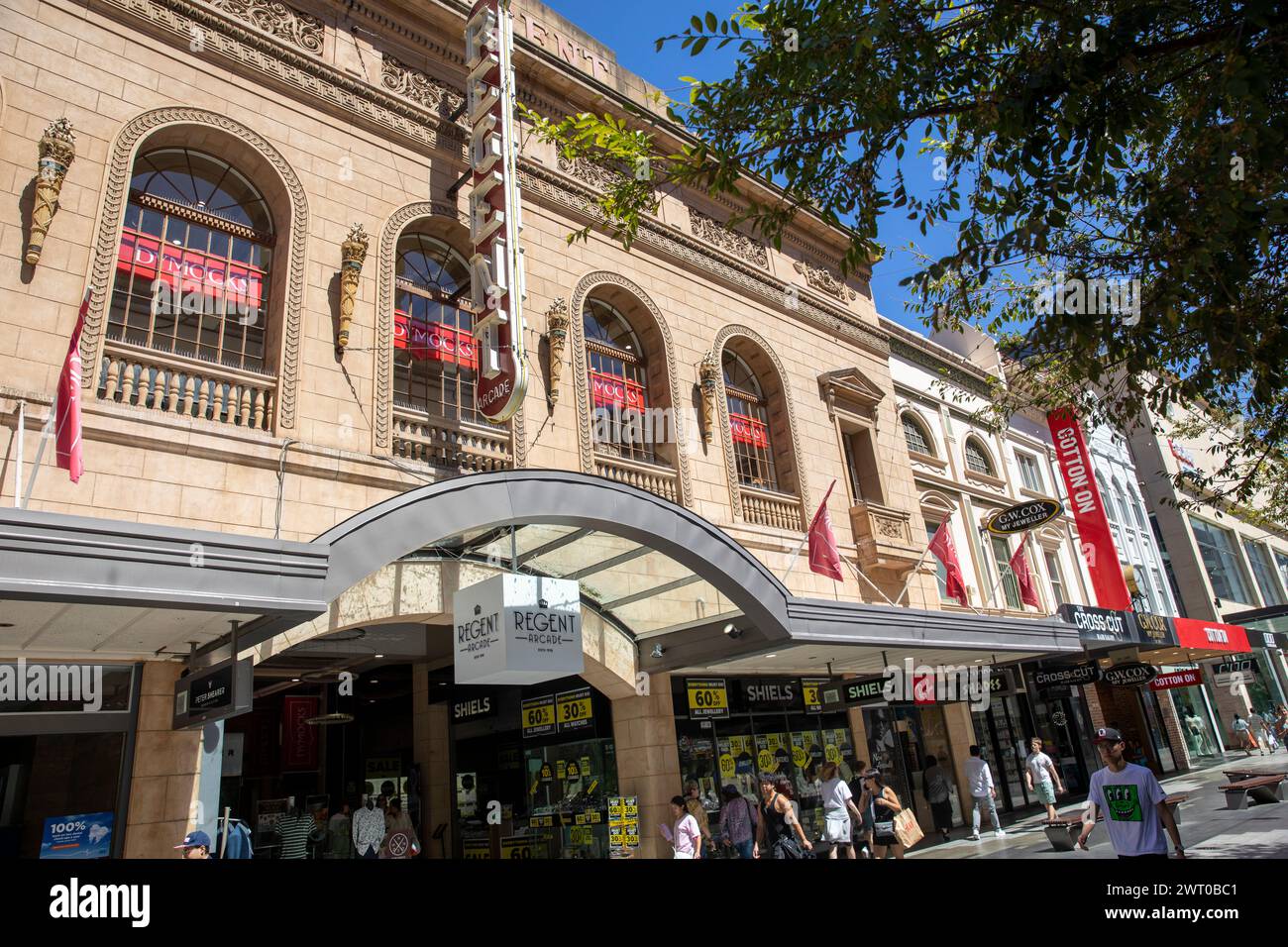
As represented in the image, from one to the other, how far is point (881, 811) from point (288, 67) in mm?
14601

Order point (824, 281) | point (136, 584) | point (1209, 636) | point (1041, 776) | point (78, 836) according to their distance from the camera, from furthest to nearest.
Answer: point (1209, 636) < point (824, 281) < point (1041, 776) < point (78, 836) < point (136, 584)

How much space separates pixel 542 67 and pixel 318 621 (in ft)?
35.2

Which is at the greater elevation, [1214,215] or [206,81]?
[206,81]

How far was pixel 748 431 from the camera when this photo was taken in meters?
17.4

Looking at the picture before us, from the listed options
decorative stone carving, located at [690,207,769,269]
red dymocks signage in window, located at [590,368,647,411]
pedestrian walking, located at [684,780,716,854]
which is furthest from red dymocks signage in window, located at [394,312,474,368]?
pedestrian walking, located at [684,780,716,854]

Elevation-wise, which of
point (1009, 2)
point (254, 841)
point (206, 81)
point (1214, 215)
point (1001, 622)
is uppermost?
point (206, 81)

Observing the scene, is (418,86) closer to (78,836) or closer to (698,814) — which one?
(78,836)

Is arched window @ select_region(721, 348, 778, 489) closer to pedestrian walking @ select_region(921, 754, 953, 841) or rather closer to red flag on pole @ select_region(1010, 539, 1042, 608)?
pedestrian walking @ select_region(921, 754, 953, 841)

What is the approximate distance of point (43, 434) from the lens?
8.58 m

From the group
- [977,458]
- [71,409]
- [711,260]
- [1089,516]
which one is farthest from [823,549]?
[1089,516]
